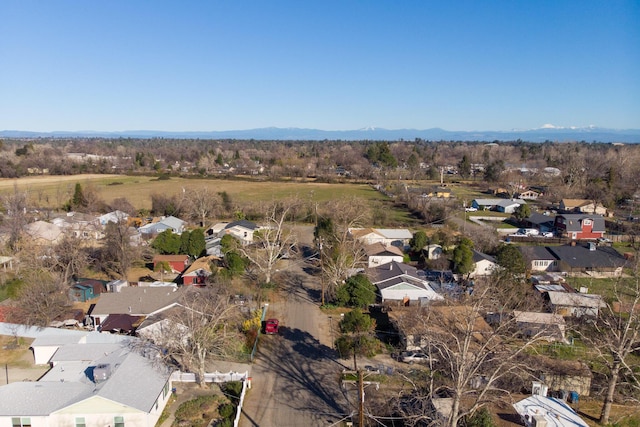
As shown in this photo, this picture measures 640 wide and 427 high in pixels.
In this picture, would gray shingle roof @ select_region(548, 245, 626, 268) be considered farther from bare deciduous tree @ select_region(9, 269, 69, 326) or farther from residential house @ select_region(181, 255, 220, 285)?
bare deciduous tree @ select_region(9, 269, 69, 326)

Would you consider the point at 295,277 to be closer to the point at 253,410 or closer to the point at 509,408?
the point at 253,410

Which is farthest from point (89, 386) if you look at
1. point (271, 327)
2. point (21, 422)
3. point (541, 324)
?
point (541, 324)

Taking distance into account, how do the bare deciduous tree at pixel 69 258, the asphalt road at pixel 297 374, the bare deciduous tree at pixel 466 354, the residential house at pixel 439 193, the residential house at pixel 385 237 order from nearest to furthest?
the bare deciduous tree at pixel 466 354 < the asphalt road at pixel 297 374 < the bare deciduous tree at pixel 69 258 < the residential house at pixel 385 237 < the residential house at pixel 439 193

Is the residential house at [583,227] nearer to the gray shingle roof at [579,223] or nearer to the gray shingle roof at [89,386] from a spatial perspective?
the gray shingle roof at [579,223]

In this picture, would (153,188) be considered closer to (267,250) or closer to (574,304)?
(267,250)

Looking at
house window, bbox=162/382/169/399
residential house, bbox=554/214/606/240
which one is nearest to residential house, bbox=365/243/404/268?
house window, bbox=162/382/169/399

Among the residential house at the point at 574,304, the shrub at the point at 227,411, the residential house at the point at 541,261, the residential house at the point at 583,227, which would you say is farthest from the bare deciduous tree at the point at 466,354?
the residential house at the point at 583,227
